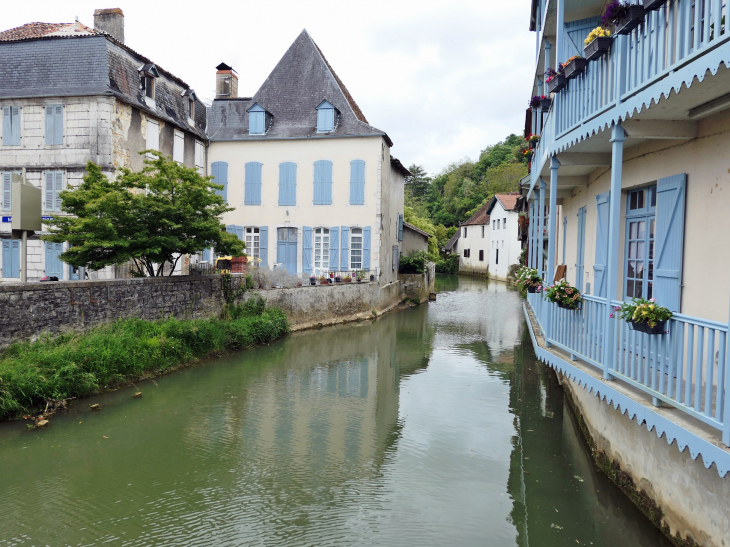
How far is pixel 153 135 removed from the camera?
17.9 meters

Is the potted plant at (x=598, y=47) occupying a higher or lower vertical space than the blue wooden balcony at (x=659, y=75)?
higher

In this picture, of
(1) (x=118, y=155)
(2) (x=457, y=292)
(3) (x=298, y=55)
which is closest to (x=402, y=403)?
(1) (x=118, y=155)

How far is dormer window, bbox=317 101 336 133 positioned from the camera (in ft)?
67.8

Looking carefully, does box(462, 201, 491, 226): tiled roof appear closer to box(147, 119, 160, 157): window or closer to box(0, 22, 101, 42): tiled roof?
box(147, 119, 160, 157): window

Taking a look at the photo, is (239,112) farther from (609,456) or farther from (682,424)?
(682,424)

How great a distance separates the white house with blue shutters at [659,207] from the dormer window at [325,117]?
13936mm

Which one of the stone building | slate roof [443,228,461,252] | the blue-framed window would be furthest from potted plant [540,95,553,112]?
slate roof [443,228,461,252]

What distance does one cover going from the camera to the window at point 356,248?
20625 mm

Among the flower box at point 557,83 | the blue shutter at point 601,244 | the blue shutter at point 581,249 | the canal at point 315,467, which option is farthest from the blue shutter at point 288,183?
the flower box at point 557,83

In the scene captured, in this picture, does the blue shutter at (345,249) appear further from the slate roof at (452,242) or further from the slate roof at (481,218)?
the slate roof at (452,242)

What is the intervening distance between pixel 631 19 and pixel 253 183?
17.9 m

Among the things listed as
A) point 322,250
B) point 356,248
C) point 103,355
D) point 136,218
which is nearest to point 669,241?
point 103,355

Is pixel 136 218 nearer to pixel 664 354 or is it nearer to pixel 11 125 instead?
pixel 11 125

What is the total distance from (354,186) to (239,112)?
5.86 m
